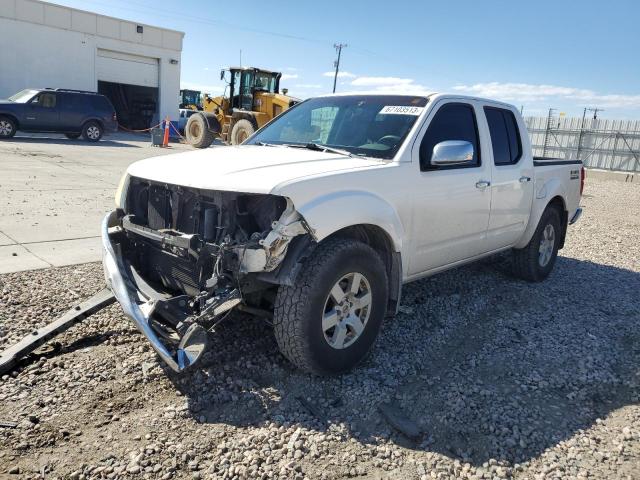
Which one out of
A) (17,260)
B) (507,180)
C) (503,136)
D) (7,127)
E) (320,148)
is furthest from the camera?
(7,127)

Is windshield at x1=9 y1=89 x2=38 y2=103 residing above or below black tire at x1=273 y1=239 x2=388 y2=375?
above

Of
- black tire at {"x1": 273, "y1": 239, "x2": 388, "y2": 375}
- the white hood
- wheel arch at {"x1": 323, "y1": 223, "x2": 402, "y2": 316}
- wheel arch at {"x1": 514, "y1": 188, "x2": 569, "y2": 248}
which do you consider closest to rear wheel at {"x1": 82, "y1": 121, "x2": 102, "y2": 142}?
the white hood

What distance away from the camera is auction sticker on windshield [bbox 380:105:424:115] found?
14.0 ft

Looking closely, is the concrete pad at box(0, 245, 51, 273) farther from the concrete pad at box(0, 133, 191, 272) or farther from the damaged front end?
the damaged front end

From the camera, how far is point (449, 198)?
4.38 meters

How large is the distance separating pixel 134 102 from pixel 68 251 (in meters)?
29.2

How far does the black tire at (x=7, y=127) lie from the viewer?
62.4ft

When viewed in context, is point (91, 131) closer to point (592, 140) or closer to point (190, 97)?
point (592, 140)

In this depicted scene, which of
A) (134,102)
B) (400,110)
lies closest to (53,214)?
(400,110)

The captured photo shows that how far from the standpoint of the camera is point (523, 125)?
227 inches

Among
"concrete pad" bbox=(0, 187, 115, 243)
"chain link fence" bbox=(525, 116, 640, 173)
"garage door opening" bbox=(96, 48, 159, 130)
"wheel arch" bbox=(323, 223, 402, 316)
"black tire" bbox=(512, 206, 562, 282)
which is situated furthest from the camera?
"garage door opening" bbox=(96, 48, 159, 130)

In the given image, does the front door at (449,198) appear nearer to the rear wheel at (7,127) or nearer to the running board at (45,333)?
the running board at (45,333)

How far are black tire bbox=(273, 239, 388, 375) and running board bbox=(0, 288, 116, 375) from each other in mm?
1388

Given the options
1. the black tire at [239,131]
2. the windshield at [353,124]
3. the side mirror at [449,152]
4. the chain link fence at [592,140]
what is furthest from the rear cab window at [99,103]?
the side mirror at [449,152]
